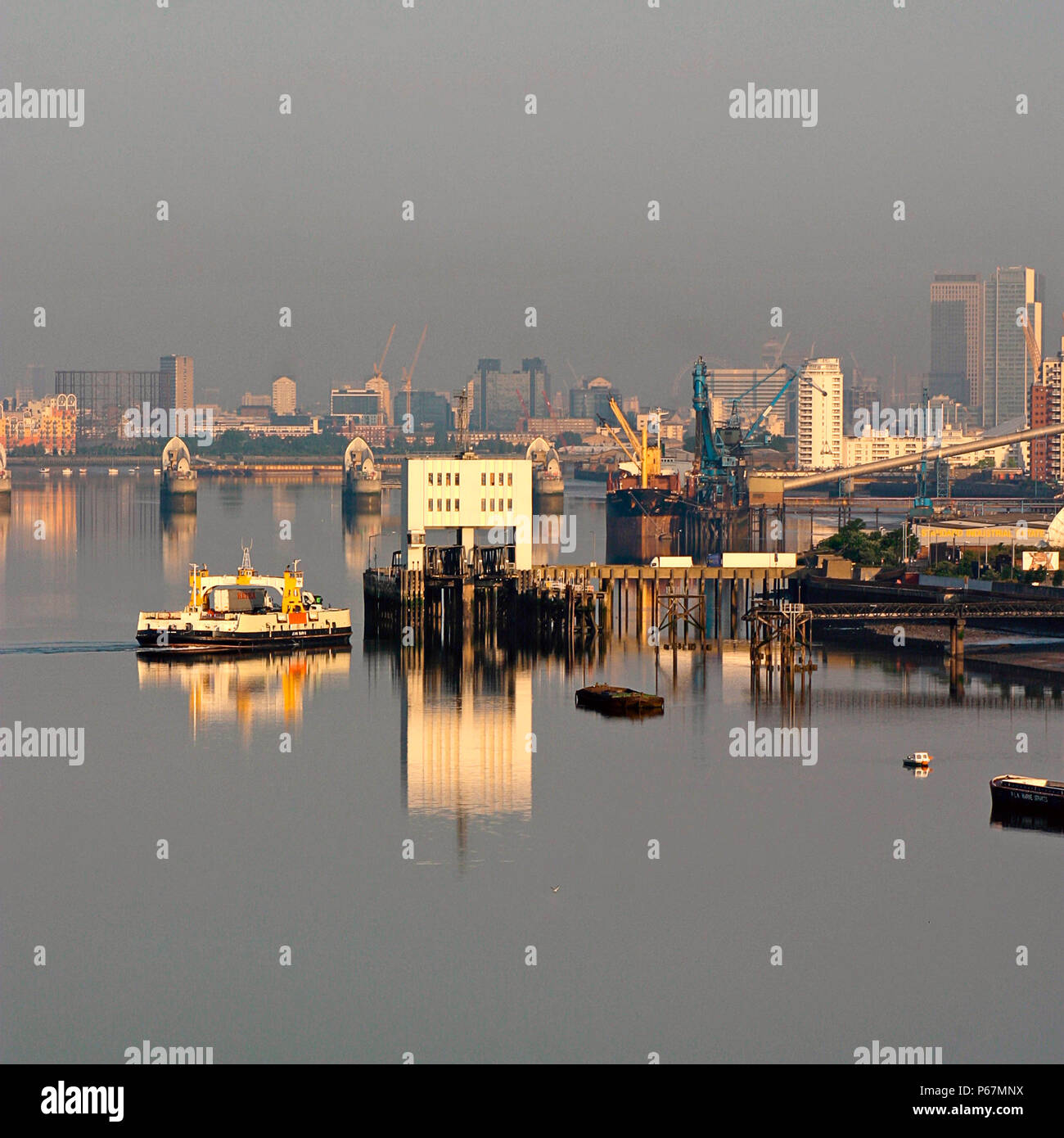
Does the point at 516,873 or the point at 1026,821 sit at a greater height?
the point at 1026,821

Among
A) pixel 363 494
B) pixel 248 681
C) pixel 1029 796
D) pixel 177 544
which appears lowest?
pixel 1029 796

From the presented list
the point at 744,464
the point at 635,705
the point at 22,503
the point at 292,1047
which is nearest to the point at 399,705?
the point at 635,705

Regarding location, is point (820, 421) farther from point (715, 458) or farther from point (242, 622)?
point (242, 622)

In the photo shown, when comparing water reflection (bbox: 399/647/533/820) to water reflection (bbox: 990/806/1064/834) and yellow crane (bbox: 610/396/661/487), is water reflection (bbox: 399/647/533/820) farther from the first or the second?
yellow crane (bbox: 610/396/661/487)

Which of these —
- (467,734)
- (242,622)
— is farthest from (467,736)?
(242,622)

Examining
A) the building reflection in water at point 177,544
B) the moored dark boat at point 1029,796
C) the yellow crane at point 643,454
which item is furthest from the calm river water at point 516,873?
the yellow crane at point 643,454
